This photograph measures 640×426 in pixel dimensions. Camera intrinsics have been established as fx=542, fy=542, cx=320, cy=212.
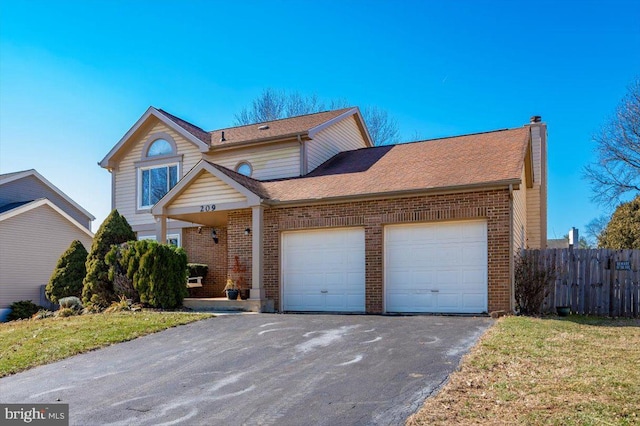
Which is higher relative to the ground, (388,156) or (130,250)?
(388,156)

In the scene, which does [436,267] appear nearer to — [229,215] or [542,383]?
[229,215]

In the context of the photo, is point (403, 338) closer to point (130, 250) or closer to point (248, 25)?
point (130, 250)

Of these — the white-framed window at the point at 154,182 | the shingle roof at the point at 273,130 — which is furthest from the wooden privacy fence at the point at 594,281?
the white-framed window at the point at 154,182

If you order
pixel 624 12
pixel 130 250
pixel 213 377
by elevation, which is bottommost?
pixel 213 377

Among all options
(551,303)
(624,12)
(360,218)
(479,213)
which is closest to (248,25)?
(360,218)

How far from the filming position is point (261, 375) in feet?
24.6

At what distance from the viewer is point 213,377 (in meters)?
7.60

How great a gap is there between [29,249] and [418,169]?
1778 cm

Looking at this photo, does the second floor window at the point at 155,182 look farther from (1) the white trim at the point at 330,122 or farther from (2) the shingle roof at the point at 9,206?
(2) the shingle roof at the point at 9,206

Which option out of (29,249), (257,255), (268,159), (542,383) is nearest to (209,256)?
(268,159)

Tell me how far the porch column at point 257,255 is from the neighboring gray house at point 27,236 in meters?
13.2

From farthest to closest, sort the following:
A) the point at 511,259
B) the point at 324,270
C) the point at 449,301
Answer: the point at 324,270 < the point at 449,301 < the point at 511,259

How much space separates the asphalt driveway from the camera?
599 centimetres

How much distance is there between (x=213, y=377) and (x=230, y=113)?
32.1 metres
